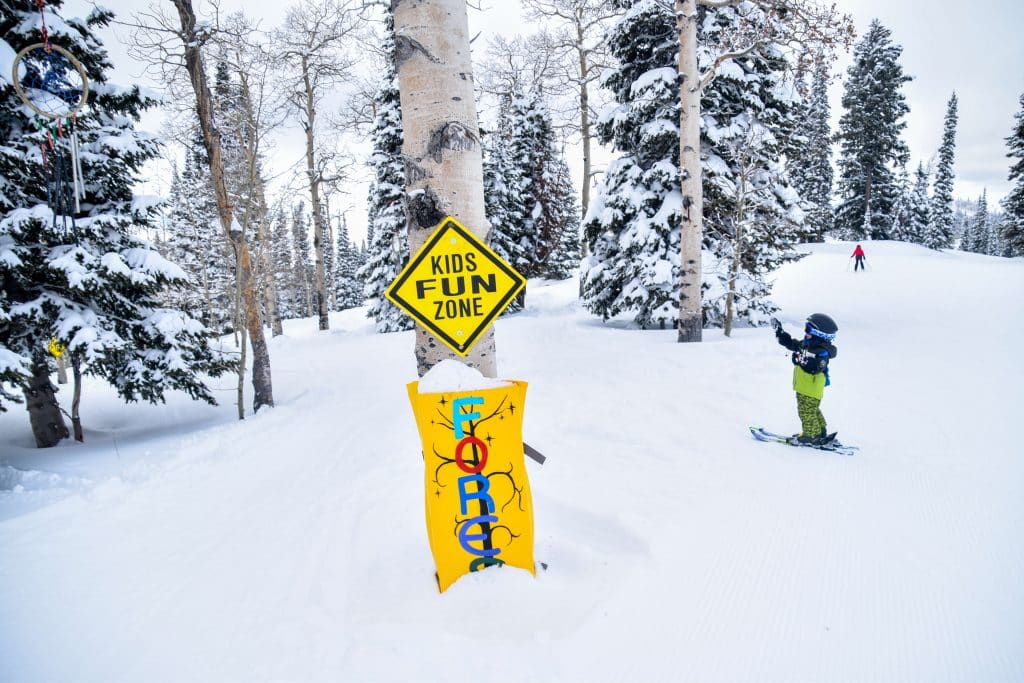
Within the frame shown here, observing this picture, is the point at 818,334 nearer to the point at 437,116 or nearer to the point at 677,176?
the point at 437,116

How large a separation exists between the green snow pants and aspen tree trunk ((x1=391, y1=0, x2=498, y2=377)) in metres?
4.00

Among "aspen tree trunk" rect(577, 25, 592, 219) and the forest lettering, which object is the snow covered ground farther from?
"aspen tree trunk" rect(577, 25, 592, 219)

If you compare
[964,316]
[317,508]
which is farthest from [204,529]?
[964,316]

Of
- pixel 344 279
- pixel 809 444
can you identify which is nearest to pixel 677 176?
pixel 809 444

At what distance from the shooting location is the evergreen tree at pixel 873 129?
104ft

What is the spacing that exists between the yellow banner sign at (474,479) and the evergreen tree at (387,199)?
49.0 ft

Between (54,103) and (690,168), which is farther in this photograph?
(690,168)

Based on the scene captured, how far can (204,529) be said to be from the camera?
416cm

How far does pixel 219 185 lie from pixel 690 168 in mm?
8301

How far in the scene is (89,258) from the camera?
6.90m

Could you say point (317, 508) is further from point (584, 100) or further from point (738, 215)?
point (584, 100)

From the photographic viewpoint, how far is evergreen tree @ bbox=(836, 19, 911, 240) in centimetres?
3178

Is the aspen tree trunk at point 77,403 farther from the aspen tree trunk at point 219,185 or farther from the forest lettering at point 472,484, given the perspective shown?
the forest lettering at point 472,484

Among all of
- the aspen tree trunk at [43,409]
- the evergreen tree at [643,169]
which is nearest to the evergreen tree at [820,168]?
the evergreen tree at [643,169]
